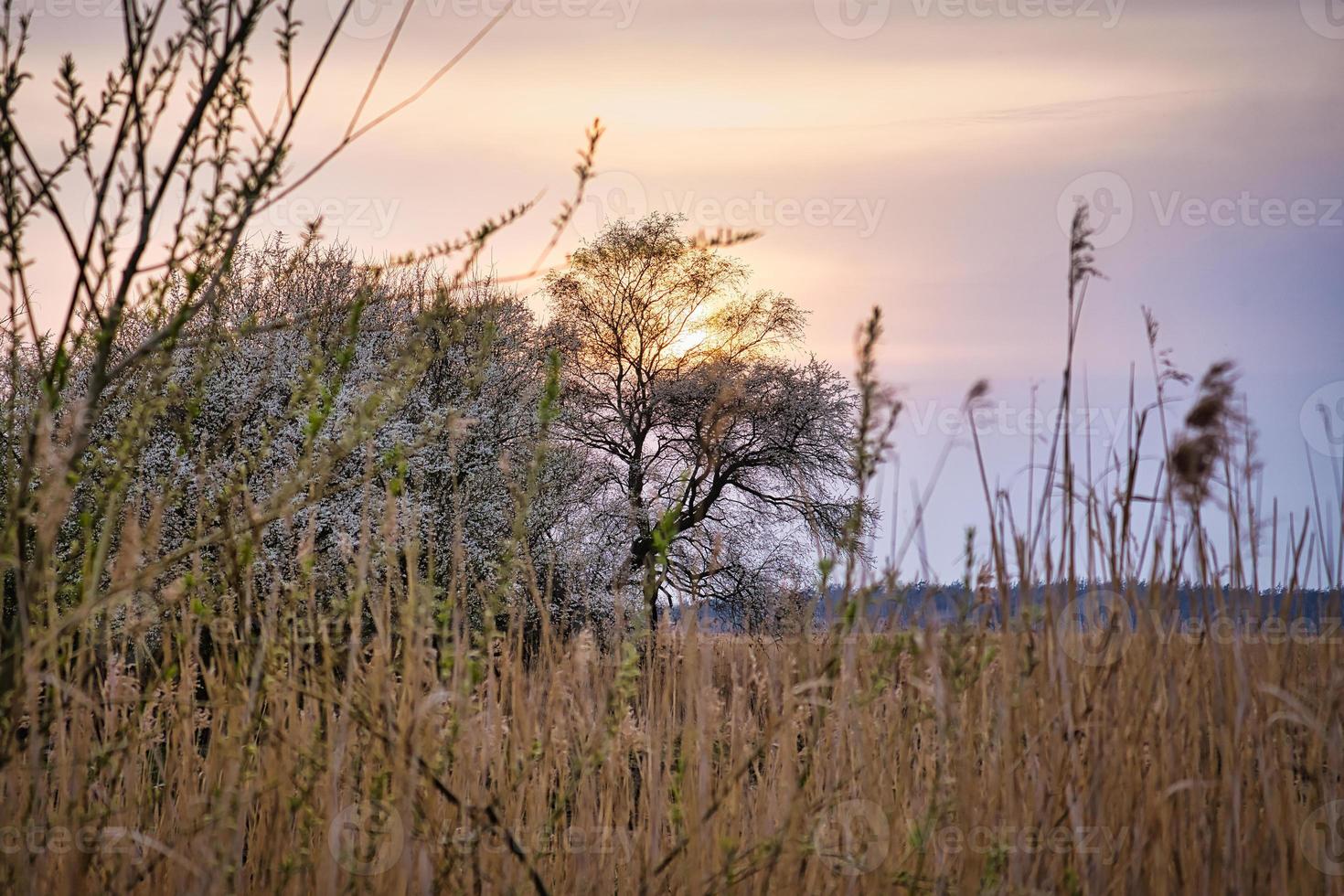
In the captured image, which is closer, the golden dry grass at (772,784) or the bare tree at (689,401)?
the golden dry grass at (772,784)

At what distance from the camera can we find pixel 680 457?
24.6 metres

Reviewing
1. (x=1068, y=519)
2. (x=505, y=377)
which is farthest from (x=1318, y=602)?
(x=505, y=377)

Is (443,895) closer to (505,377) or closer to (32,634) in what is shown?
(32,634)

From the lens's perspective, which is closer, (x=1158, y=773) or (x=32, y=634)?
(x=32, y=634)

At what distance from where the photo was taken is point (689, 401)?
78.7 ft

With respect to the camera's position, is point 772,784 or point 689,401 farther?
point 689,401

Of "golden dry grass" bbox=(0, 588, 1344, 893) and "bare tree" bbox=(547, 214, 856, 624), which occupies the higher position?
"bare tree" bbox=(547, 214, 856, 624)

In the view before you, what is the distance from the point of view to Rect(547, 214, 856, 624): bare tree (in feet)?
78.0

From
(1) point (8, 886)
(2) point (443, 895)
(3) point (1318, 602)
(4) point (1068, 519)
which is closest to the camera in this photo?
(1) point (8, 886)

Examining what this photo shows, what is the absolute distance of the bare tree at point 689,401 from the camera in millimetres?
23781

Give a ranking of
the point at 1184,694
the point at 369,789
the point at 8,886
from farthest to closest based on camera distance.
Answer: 1. the point at 1184,694
2. the point at 369,789
3. the point at 8,886

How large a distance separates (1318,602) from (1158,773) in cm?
87

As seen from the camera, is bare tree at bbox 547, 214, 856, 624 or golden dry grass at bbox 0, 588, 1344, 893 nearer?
golden dry grass at bbox 0, 588, 1344, 893

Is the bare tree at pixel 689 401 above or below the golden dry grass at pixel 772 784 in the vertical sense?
above
